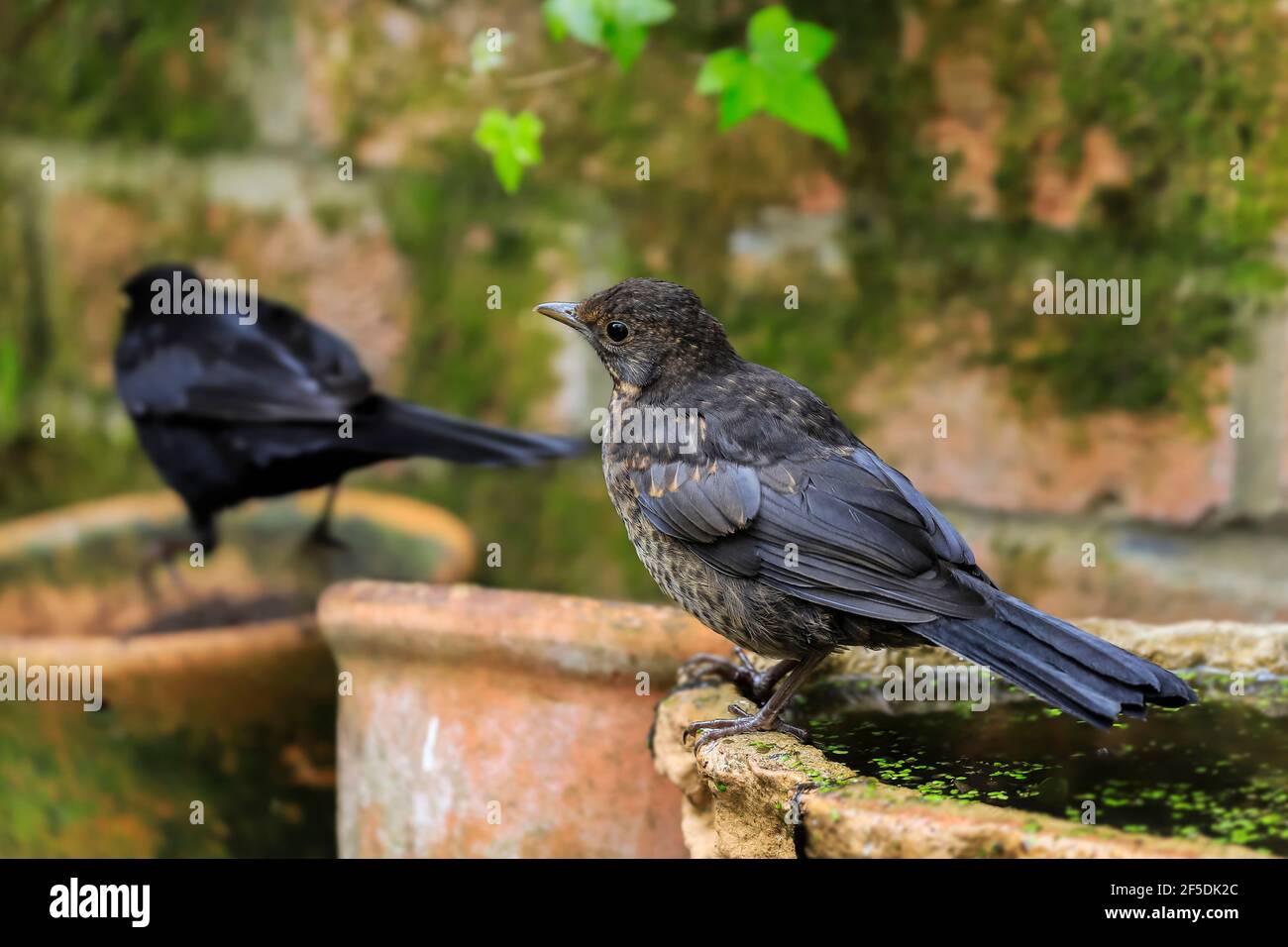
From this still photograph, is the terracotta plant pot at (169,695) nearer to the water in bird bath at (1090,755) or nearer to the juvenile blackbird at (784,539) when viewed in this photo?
the juvenile blackbird at (784,539)

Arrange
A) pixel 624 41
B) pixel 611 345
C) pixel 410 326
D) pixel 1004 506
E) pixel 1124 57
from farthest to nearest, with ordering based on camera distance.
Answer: pixel 410 326
pixel 1004 506
pixel 1124 57
pixel 624 41
pixel 611 345

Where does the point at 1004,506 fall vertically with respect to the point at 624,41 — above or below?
below

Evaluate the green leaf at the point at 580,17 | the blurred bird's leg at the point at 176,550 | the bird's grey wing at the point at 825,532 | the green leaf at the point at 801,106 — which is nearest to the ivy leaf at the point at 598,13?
the green leaf at the point at 580,17

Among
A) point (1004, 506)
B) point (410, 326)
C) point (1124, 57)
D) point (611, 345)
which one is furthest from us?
point (410, 326)

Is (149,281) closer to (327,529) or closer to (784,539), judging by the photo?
(327,529)

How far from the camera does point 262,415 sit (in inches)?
126

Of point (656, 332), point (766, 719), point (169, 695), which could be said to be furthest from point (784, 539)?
point (169, 695)

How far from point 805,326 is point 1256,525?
1133 mm

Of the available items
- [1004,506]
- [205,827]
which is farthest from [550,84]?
[205,827]

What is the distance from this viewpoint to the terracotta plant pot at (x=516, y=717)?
237 cm

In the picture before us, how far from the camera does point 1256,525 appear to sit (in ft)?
10.5

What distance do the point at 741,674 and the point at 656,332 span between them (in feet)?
1.90

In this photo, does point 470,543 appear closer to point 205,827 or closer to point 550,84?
point 205,827

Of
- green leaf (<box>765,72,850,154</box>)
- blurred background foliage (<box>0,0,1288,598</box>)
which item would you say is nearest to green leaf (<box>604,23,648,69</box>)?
blurred background foliage (<box>0,0,1288,598</box>)
